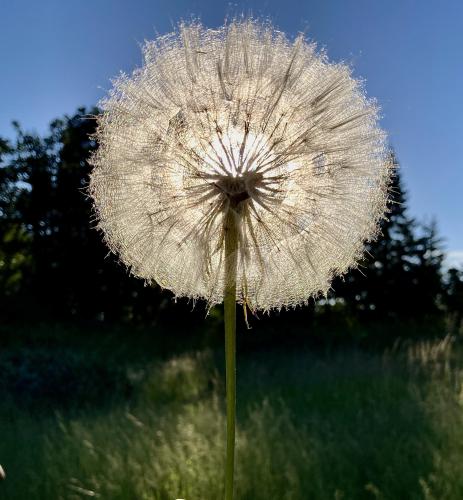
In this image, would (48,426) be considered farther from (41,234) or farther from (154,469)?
(41,234)

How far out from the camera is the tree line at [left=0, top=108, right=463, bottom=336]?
546 inches

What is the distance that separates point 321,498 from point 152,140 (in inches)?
96.1

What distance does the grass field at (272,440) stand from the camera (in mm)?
3432

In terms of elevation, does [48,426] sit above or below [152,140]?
below

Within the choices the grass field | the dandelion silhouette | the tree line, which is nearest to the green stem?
the dandelion silhouette

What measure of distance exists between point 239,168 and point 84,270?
14.2m

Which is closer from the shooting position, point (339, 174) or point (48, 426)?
point (339, 174)

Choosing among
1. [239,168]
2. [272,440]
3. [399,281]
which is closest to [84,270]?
[399,281]

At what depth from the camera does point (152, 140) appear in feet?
4.57

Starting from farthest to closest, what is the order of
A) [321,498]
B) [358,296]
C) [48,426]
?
1. [358,296]
2. [48,426]
3. [321,498]

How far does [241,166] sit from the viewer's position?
4.14ft

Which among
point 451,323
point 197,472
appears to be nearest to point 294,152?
point 197,472

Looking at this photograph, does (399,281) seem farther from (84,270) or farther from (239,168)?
(239,168)

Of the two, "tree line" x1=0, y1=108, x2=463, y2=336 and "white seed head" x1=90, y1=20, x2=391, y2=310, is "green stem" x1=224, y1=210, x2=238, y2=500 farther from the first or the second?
"tree line" x1=0, y1=108, x2=463, y2=336
